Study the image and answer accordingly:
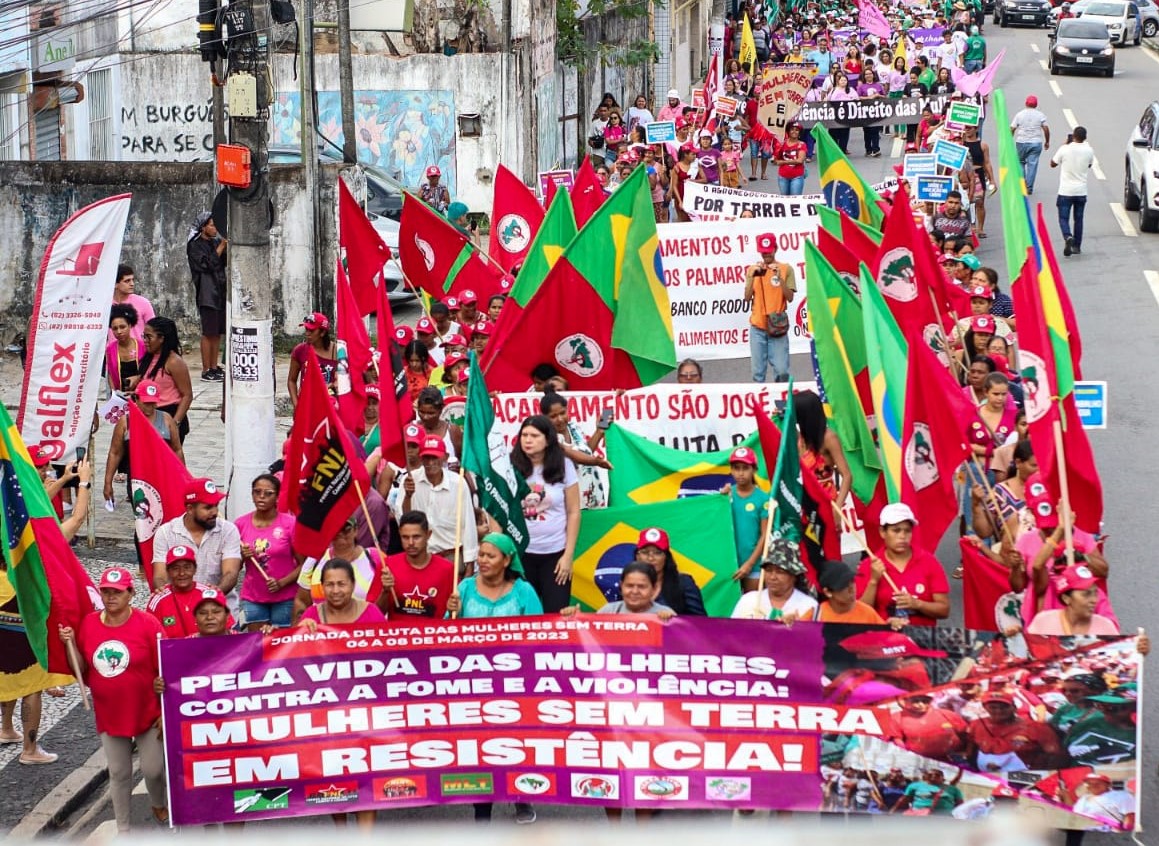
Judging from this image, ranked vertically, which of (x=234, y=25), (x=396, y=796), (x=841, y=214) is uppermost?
(x=234, y=25)

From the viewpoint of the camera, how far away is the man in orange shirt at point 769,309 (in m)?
13.9

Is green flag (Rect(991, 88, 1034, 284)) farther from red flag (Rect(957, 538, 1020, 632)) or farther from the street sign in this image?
red flag (Rect(957, 538, 1020, 632))

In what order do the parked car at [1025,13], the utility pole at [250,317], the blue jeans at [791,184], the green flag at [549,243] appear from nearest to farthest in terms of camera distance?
the utility pole at [250,317]
the green flag at [549,243]
the blue jeans at [791,184]
the parked car at [1025,13]

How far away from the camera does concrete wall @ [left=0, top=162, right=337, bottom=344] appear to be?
57.5ft

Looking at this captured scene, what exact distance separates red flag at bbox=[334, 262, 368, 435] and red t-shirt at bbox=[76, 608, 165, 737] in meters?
3.79

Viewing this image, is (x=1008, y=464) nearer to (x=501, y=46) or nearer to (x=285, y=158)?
(x=285, y=158)

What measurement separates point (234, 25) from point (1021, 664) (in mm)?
6852

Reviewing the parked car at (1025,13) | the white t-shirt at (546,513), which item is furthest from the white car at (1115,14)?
the white t-shirt at (546,513)

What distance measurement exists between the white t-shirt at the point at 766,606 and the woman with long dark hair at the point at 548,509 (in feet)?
4.93

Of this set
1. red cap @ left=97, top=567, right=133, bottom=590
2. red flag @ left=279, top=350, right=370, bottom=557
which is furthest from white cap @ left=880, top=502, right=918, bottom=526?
red cap @ left=97, top=567, right=133, bottom=590

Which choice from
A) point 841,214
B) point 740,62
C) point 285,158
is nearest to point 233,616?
point 841,214

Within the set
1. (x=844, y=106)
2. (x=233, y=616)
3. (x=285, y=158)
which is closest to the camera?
(x=233, y=616)

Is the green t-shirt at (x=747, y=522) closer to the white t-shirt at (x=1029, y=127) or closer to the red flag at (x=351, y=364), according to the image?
the red flag at (x=351, y=364)

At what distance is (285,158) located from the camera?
70.8 feet
